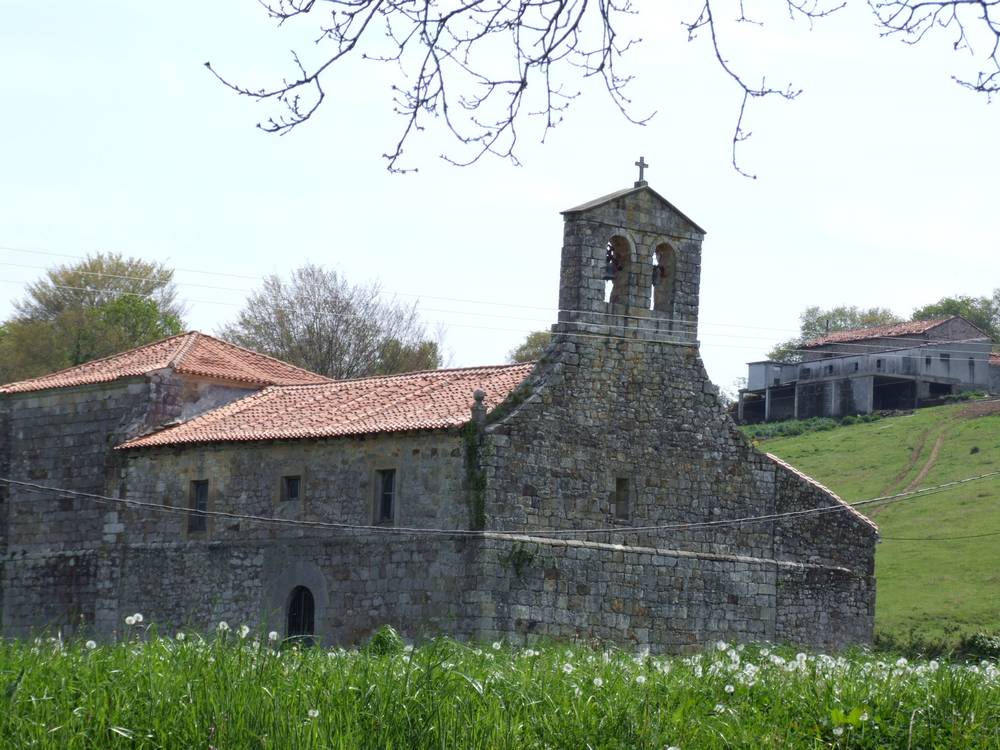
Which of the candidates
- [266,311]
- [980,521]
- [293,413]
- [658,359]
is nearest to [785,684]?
[658,359]

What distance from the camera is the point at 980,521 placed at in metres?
45.4

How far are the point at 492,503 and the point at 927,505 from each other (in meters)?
28.3

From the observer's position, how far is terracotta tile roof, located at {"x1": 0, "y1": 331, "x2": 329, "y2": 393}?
30.9m

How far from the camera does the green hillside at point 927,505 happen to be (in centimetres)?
3722

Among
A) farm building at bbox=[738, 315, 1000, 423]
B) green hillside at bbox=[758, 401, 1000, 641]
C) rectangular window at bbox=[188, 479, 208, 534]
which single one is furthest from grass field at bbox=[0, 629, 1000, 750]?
farm building at bbox=[738, 315, 1000, 423]

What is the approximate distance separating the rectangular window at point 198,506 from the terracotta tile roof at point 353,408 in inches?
A: 32.6

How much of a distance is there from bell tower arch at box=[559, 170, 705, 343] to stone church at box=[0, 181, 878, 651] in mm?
39

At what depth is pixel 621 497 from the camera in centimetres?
2602

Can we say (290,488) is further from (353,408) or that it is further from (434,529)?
(434,529)

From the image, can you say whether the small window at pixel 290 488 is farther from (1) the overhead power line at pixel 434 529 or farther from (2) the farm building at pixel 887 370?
(2) the farm building at pixel 887 370

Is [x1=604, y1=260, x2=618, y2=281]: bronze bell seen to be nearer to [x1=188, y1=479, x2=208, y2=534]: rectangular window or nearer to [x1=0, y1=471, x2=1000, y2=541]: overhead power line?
[x1=0, y1=471, x2=1000, y2=541]: overhead power line

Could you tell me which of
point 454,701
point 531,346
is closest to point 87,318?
point 531,346

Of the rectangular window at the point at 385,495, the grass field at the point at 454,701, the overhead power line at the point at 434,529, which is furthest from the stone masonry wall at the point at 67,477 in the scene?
the grass field at the point at 454,701

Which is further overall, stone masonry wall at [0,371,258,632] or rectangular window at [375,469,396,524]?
stone masonry wall at [0,371,258,632]
